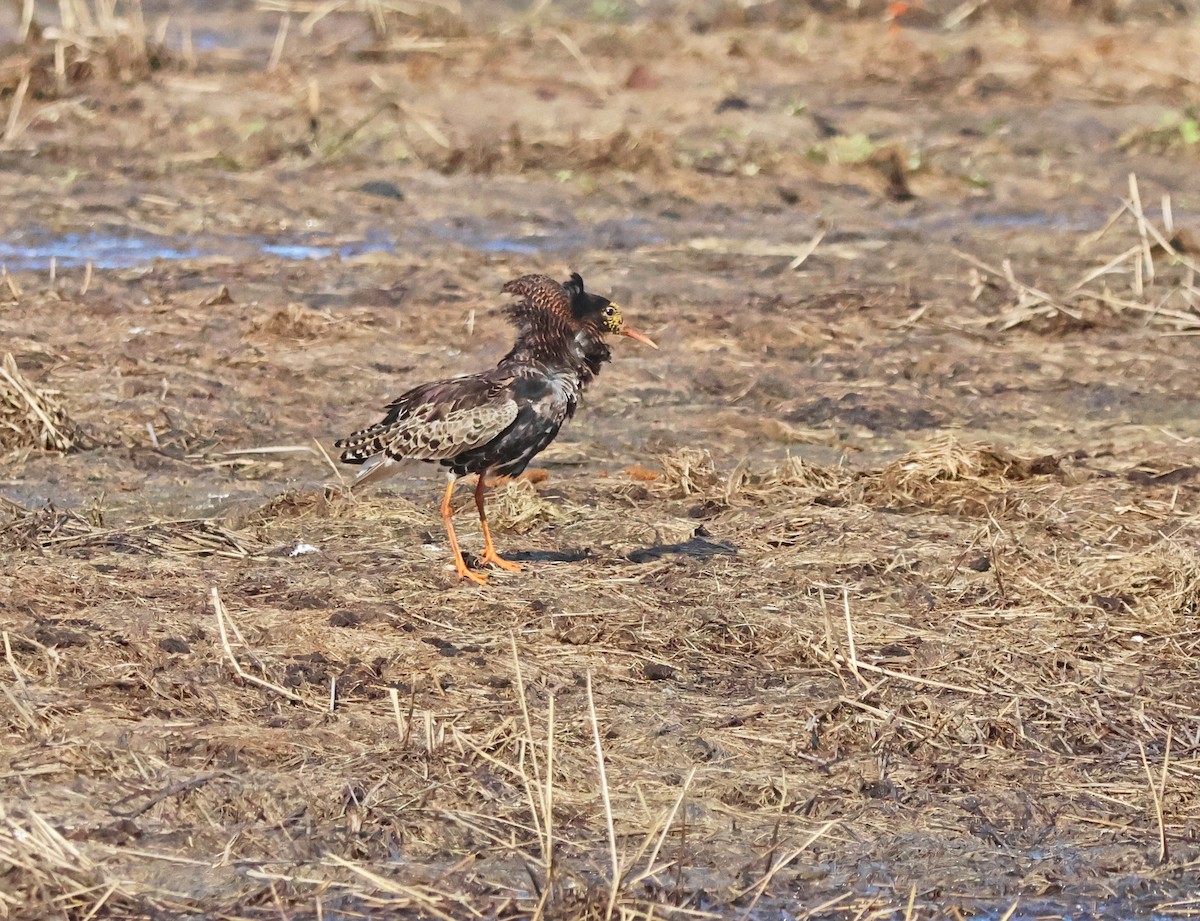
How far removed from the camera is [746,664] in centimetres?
677

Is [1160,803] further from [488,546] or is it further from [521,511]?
[521,511]

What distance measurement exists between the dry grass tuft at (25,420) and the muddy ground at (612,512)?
0.10 ft

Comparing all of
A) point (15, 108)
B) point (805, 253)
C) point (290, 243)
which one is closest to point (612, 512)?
point (805, 253)

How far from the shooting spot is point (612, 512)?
8508 millimetres

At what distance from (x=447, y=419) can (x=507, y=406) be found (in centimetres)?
23

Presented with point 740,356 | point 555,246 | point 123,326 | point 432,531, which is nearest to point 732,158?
point 555,246

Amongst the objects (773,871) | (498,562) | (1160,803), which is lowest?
(498,562)

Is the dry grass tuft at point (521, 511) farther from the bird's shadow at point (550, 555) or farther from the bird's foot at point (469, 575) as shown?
the bird's foot at point (469, 575)

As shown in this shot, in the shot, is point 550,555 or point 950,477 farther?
point 950,477

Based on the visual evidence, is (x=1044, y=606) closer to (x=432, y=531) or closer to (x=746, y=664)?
(x=746, y=664)

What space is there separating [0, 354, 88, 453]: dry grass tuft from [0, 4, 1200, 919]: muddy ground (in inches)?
1.2

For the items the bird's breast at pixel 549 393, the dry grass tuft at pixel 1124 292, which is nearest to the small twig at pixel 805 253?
the dry grass tuft at pixel 1124 292

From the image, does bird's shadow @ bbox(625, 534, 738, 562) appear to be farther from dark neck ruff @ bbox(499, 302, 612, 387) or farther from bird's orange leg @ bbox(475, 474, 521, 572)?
dark neck ruff @ bbox(499, 302, 612, 387)

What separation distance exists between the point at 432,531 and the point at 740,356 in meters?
3.59
